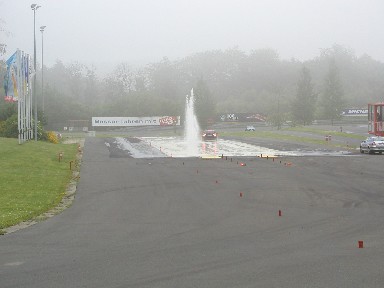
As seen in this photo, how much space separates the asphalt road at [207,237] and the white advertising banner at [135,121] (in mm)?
85668

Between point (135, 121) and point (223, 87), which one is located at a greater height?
point (223, 87)

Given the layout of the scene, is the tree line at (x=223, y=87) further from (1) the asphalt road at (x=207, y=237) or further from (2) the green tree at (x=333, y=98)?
(1) the asphalt road at (x=207, y=237)

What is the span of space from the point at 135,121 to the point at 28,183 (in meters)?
88.8

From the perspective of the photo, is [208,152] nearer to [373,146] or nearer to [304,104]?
[373,146]

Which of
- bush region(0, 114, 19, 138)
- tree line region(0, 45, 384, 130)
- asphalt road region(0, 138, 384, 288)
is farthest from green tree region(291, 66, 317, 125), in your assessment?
asphalt road region(0, 138, 384, 288)

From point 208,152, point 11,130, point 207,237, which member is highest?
point 11,130

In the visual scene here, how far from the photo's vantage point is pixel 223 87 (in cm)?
18012

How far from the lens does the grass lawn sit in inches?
624

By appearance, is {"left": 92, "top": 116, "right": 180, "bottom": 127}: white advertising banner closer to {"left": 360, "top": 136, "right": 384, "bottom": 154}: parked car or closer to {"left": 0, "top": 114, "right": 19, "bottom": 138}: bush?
{"left": 0, "top": 114, "right": 19, "bottom": 138}: bush

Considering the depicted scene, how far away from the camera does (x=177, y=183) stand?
22547 mm

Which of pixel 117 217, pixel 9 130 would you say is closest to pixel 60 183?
pixel 117 217

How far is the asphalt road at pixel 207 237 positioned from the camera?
28.6 feet

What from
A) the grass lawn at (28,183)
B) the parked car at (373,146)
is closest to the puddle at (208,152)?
the parked car at (373,146)

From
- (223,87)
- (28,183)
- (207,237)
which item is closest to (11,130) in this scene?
(28,183)
